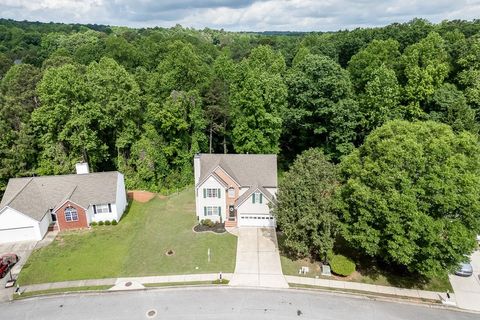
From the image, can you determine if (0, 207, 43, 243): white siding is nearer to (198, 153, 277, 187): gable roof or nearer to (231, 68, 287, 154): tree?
(198, 153, 277, 187): gable roof

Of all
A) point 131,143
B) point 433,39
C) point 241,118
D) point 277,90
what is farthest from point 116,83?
point 433,39

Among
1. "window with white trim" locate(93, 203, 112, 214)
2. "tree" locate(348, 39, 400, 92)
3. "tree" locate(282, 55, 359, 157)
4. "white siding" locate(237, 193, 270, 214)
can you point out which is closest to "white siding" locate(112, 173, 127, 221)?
"window with white trim" locate(93, 203, 112, 214)

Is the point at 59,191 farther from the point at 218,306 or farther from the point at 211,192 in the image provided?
the point at 218,306

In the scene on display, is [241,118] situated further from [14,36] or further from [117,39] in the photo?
[14,36]

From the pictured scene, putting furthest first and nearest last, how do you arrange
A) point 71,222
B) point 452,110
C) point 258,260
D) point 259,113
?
point 259,113, point 452,110, point 71,222, point 258,260

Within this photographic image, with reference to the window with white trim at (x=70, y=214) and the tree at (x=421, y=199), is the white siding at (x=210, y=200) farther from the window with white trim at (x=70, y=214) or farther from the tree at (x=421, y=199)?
the tree at (x=421, y=199)

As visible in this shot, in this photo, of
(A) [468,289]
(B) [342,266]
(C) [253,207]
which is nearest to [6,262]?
(C) [253,207]

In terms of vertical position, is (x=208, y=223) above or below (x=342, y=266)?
below
